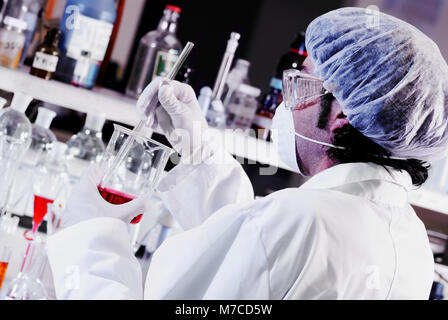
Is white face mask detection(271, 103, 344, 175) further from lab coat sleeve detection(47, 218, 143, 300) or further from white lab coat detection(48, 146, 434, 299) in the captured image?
lab coat sleeve detection(47, 218, 143, 300)

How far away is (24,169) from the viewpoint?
6.78ft

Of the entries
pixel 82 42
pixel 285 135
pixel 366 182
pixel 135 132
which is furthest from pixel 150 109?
pixel 366 182

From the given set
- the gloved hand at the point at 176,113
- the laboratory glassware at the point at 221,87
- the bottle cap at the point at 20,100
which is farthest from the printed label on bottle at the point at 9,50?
the laboratory glassware at the point at 221,87

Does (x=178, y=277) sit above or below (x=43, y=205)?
above

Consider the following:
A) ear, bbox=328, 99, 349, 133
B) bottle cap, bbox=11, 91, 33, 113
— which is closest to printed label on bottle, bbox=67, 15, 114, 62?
bottle cap, bbox=11, 91, 33, 113

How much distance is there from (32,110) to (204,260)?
4.28ft

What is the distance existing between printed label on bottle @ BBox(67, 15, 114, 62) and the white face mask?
0.69m

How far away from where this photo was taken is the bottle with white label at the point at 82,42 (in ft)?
5.92

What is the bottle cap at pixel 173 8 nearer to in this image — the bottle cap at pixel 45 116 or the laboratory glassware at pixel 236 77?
the laboratory glassware at pixel 236 77

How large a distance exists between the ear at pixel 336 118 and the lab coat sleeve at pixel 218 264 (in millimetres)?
286

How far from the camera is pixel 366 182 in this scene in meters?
1.13

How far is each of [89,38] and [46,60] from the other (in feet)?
0.45
